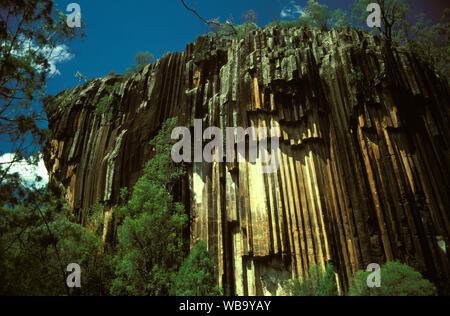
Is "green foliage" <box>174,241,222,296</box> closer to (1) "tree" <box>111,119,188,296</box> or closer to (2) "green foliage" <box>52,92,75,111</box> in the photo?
(1) "tree" <box>111,119,188,296</box>

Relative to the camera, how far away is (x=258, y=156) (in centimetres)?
1580

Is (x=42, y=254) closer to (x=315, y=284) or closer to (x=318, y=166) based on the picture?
(x=315, y=284)

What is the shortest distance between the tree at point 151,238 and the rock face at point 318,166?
118 cm

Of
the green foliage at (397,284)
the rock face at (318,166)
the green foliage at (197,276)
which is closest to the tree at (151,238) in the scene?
the green foliage at (197,276)

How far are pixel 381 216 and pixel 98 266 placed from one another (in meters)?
13.9

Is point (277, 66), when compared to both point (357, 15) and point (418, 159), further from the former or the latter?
point (357, 15)

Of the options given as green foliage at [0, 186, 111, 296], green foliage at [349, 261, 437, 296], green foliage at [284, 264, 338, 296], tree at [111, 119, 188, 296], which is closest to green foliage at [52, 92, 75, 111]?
tree at [111, 119, 188, 296]

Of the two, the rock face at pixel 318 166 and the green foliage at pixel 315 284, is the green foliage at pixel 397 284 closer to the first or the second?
the green foliage at pixel 315 284

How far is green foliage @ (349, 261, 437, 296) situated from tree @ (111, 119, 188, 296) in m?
7.97

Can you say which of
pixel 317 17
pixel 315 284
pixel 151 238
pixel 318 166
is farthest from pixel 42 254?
pixel 317 17

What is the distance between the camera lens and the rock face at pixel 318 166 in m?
12.7

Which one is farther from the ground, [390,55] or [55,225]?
[390,55]

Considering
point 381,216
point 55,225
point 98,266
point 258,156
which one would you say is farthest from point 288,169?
point 55,225

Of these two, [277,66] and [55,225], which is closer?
[55,225]
